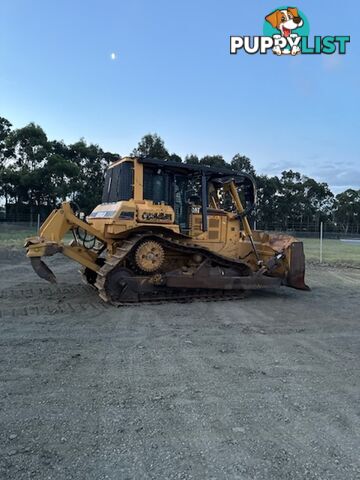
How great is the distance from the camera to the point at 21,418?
10.8 feet

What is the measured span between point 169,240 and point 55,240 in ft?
7.10

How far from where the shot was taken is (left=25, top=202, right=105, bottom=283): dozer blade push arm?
787 cm

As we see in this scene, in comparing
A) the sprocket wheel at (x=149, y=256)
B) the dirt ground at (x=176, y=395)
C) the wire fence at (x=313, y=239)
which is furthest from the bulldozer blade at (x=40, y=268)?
the wire fence at (x=313, y=239)

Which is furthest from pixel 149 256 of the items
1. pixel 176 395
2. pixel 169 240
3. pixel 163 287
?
pixel 176 395

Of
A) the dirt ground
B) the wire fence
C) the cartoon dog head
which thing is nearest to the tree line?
the wire fence

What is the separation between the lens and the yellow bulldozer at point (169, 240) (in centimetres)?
804

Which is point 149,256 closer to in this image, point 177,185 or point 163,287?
point 163,287

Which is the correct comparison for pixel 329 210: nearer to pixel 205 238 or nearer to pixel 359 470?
pixel 205 238

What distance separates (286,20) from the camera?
493 inches

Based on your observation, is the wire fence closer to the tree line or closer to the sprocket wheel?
the tree line

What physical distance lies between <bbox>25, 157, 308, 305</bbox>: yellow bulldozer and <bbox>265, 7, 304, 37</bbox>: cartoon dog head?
5.66m

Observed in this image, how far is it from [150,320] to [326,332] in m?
2.64

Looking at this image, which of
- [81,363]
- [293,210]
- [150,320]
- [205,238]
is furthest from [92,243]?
[293,210]

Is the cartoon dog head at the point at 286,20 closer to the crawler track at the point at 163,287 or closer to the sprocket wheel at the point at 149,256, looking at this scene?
the crawler track at the point at 163,287
